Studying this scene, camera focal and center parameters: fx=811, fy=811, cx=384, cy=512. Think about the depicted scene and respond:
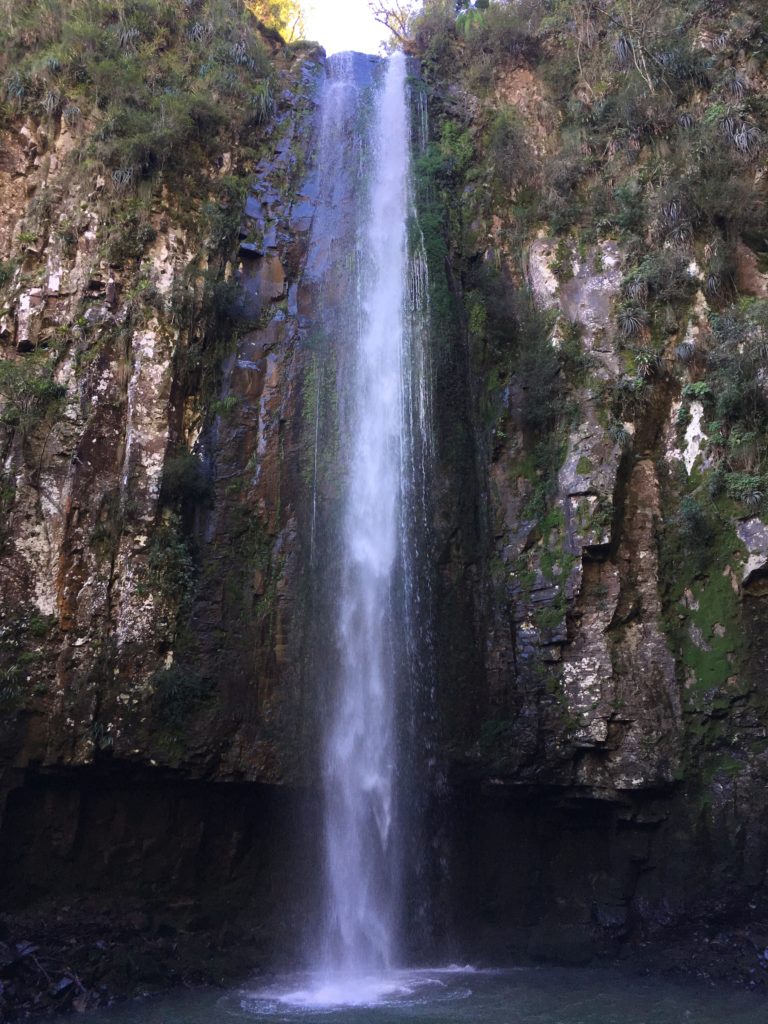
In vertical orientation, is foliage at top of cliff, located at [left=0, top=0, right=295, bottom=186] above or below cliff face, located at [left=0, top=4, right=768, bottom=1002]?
above

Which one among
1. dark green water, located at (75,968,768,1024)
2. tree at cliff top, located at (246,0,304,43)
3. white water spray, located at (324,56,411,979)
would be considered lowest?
dark green water, located at (75,968,768,1024)

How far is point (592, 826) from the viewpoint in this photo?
35.6ft

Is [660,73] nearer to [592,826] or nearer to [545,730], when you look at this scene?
[545,730]

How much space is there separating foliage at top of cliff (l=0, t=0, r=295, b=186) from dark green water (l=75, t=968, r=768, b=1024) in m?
12.1

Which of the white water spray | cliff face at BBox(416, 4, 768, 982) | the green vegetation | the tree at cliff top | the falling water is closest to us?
cliff face at BBox(416, 4, 768, 982)

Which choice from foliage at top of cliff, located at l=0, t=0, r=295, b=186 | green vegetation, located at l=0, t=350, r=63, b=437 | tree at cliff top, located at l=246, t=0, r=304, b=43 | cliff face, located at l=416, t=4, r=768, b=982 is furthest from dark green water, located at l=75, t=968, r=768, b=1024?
tree at cliff top, located at l=246, t=0, r=304, b=43

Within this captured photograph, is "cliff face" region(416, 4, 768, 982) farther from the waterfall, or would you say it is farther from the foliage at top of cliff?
the foliage at top of cliff

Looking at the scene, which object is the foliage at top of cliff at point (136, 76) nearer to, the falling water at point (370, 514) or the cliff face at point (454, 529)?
the cliff face at point (454, 529)

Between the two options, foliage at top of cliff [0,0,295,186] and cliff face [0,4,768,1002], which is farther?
foliage at top of cliff [0,0,295,186]

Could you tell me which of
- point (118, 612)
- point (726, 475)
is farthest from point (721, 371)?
point (118, 612)

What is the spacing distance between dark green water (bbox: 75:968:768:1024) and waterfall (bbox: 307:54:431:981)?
1.27m

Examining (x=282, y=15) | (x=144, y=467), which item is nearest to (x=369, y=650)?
(x=144, y=467)

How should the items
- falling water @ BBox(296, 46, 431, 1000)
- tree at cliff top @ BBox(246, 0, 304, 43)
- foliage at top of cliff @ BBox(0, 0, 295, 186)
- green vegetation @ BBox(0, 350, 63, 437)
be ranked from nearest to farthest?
1. falling water @ BBox(296, 46, 431, 1000)
2. green vegetation @ BBox(0, 350, 63, 437)
3. foliage at top of cliff @ BBox(0, 0, 295, 186)
4. tree at cliff top @ BBox(246, 0, 304, 43)

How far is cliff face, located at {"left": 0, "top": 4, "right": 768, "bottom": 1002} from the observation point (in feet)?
33.4
